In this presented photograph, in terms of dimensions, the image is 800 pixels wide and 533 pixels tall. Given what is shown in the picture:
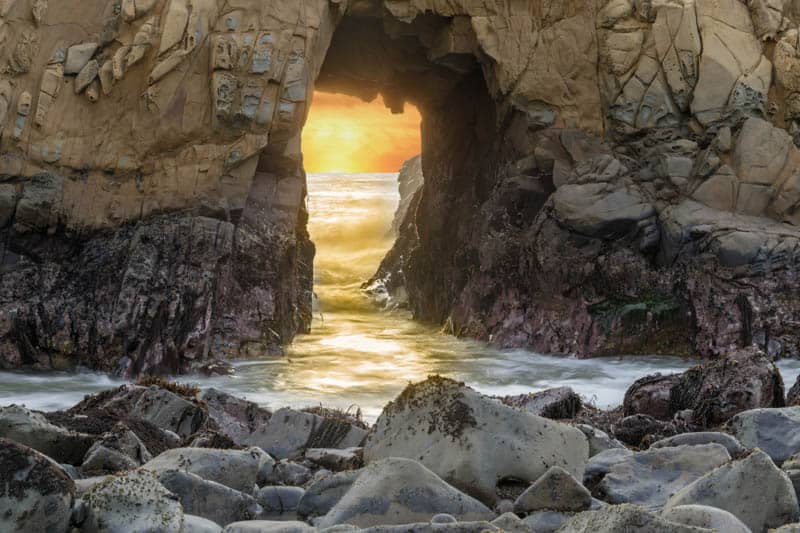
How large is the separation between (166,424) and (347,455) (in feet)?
7.12

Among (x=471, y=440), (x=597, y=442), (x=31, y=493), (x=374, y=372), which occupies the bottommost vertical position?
(x=374, y=372)

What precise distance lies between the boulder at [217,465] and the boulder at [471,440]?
728 millimetres

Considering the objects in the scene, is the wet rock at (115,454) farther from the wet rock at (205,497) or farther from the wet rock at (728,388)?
the wet rock at (728,388)

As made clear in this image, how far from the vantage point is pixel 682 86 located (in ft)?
54.1

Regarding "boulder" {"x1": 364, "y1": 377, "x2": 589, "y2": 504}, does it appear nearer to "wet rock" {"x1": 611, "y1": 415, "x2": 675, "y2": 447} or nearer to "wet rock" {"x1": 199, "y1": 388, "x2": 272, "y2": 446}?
"wet rock" {"x1": 611, "y1": 415, "x2": 675, "y2": 447}

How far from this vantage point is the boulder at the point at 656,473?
16.1 ft

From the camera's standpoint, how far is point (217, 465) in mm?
4969

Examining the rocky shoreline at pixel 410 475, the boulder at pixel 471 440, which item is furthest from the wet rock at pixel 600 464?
the boulder at pixel 471 440

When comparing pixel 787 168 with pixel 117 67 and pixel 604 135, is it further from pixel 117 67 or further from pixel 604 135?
pixel 117 67

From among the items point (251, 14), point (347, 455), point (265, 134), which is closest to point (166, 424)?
point (347, 455)

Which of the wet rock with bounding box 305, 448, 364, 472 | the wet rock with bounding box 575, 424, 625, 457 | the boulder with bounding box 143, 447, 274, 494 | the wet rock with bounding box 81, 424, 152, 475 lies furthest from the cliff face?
the boulder with bounding box 143, 447, 274, 494

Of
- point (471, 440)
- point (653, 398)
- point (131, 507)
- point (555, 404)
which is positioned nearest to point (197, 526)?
point (131, 507)

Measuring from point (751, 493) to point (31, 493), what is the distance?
2.99 m

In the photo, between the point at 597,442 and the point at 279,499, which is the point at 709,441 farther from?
the point at 279,499
